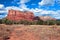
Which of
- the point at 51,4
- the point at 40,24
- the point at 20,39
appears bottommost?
the point at 20,39

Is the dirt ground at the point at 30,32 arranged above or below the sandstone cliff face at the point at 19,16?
below

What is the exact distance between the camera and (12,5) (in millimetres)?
4203

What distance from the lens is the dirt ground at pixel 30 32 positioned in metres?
4.06

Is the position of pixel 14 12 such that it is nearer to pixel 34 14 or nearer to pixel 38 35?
pixel 34 14

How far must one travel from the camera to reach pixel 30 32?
13.6 feet

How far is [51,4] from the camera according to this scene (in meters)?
4.09

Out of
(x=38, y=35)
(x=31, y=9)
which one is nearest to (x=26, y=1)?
(x=31, y=9)

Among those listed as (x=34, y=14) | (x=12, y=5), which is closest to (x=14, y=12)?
(x=12, y=5)

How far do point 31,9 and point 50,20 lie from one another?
59 centimetres

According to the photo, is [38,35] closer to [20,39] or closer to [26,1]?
[20,39]

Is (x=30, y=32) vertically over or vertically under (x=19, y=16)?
under

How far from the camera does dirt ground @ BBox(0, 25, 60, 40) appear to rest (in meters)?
4.06

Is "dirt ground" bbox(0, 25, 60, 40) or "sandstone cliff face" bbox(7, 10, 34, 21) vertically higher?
"sandstone cliff face" bbox(7, 10, 34, 21)

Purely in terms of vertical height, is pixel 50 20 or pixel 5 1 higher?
pixel 5 1
